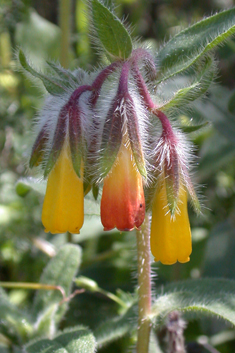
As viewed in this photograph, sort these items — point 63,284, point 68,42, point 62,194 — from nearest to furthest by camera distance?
point 62,194, point 63,284, point 68,42

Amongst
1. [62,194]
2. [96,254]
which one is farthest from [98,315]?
[62,194]

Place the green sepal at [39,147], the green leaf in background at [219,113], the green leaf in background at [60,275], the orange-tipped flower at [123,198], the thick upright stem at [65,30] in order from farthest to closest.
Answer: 1. the thick upright stem at [65,30]
2. the green leaf in background at [219,113]
3. the green leaf in background at [60,275]
4. the green sepal at [39,147]
5. the orange-tipped flower at [123,198]

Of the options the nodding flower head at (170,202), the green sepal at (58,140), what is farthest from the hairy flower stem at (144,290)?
the green sepal at (58,140)

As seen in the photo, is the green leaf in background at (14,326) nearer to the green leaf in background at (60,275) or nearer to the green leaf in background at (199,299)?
the green leaf in background at (60,275)

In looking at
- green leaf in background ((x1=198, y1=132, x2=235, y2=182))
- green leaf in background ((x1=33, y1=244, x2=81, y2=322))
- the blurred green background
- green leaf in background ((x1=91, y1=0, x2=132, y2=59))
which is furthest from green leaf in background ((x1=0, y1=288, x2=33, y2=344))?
green leaf in background ((x1=198, y1=132, x2=235, y2=182))

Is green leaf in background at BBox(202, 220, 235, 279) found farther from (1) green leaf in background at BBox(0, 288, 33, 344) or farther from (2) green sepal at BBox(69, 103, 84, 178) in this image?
(2) green sepal at BBox(69, 103, 84, 178)

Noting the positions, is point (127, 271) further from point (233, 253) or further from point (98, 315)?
point (233, 253)
